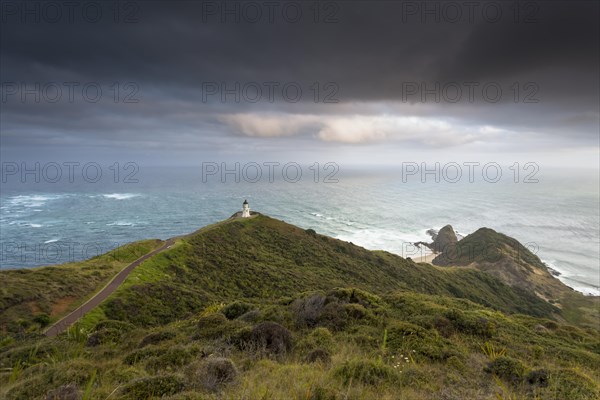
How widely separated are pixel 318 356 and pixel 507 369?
5.68 m

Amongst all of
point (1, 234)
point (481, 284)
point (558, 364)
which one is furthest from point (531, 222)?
point (1, 234)

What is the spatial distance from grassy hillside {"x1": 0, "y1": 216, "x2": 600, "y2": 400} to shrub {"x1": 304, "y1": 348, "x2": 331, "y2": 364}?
0.03 m

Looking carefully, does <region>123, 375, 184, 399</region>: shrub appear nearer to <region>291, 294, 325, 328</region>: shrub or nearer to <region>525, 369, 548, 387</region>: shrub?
<region>291, 294, 325, 328</region>: shrub

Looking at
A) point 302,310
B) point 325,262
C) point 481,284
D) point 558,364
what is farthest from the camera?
point 481,284

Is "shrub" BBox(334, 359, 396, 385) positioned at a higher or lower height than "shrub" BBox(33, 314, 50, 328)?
higher

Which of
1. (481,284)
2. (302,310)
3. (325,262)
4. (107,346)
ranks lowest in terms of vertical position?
(481,284)

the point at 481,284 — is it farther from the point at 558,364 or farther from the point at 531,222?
the point at 531,222

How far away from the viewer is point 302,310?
15.1 metres

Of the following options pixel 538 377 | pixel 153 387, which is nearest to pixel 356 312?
pixel 538 377

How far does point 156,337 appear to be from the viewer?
524 inches

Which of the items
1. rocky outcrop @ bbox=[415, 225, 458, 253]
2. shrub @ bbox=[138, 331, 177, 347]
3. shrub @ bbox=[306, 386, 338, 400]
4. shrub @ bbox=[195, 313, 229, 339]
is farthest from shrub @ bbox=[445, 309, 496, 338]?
rocky outcrop @ bbox=[415, 225, 458, 253]

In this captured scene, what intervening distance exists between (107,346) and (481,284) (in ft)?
211

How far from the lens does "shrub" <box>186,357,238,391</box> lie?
6941 millimetres

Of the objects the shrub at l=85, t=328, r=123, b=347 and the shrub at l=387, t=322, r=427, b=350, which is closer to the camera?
the shrub at l=387, t=322, r=427, b=350
